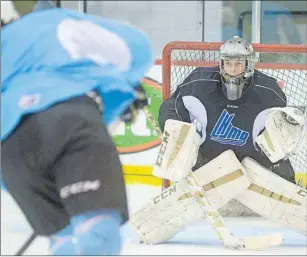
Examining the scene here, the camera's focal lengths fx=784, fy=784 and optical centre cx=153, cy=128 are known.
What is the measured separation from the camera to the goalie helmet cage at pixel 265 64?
277 centimetres

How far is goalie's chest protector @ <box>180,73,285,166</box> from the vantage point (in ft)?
8.11

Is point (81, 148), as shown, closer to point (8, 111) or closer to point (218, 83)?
point (8, 111)

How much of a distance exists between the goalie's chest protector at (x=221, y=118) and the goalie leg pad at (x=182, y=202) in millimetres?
64

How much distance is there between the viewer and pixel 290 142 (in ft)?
7.62

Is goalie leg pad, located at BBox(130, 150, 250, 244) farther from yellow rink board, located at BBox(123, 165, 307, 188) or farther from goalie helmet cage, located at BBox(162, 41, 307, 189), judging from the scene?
yellow rink board, located at BBox(123, 165, 307, 188)

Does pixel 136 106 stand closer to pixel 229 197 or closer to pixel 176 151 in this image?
pixel 176 151

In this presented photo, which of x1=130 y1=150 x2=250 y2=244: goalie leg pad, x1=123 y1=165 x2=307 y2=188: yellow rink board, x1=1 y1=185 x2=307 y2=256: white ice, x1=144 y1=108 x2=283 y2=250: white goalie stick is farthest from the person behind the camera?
x1=123 y1=165 x2=307 y2=188: yellow rink board

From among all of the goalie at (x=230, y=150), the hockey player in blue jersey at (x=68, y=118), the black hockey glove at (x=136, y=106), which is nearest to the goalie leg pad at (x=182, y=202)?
the goalie at (x=230, y=150)

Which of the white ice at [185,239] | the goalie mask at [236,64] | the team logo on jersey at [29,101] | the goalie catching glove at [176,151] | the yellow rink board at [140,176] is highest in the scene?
the team logo on jersey at [29,101]

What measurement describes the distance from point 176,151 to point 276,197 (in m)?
0.36

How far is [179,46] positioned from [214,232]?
663mm

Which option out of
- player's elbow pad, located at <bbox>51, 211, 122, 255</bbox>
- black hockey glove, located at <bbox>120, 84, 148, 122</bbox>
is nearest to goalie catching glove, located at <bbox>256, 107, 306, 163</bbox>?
black hockey glove, located at <bbox>120, 84, 148, 122</bbox>

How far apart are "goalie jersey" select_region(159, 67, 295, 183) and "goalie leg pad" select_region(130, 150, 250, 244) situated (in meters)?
0.06

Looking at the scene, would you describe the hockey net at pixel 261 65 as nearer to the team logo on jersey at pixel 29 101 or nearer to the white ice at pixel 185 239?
the white ice at pixel 185 239
